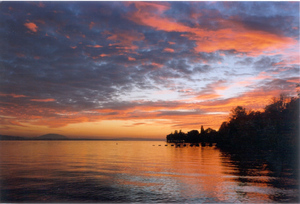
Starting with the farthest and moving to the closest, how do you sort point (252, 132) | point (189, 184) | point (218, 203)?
point (252, 132) < point (189, 184) < point (218, 203)

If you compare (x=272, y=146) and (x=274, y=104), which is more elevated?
(x=274, y=104)

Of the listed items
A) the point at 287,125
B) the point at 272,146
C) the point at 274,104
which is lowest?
the point at 272,146

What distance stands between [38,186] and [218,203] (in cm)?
1974

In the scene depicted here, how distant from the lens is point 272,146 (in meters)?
113

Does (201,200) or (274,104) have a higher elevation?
(274,104)

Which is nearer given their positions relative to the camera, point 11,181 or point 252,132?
point 11,181

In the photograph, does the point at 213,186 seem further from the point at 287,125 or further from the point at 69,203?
the point at 287,125

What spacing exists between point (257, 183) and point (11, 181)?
3004cm

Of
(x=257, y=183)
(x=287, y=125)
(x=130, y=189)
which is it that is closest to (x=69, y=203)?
(x=130, y=189)

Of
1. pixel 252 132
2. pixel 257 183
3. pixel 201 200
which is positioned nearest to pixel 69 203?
pixel 201 200

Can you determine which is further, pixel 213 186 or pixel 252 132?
pixel 252 132

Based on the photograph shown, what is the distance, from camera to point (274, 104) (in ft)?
384

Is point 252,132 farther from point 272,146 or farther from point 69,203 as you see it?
point 69,203

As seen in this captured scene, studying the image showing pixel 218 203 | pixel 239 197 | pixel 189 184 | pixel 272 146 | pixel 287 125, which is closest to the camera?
pixel 218 203
